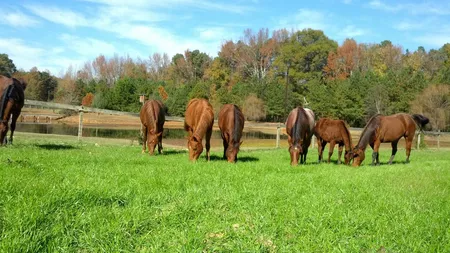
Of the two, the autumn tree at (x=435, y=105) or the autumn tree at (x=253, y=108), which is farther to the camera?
the autumn tree at (x=253, y=108)

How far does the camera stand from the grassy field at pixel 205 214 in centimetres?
350

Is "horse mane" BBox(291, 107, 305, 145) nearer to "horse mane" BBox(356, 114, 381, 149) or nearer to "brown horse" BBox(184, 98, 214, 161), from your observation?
"brown horse" BBox(184, 98, 214, 161)

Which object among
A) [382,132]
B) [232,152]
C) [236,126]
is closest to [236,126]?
[236,126]

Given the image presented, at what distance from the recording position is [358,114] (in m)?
52.1

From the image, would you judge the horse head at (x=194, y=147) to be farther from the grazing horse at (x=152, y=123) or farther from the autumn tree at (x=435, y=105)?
the autumn tree at (x=435, y=105)

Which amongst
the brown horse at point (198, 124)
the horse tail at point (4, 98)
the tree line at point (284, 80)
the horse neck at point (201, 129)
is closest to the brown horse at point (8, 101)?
the horse tail at point (4, 98)

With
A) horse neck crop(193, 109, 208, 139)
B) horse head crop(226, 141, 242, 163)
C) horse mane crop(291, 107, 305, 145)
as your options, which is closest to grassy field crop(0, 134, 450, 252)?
horse neck crop(193, 109, 208, 139)

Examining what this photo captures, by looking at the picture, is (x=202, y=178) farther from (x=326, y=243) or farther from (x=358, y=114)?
(x=358, y=114)

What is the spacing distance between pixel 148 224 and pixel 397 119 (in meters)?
12.0

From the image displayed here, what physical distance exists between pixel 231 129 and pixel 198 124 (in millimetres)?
1004

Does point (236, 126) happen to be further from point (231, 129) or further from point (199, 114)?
point (199, 114)

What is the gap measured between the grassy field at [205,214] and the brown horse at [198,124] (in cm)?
328

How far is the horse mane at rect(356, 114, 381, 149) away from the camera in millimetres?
12355

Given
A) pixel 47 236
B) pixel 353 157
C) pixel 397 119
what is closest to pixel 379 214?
pixel 47 236
